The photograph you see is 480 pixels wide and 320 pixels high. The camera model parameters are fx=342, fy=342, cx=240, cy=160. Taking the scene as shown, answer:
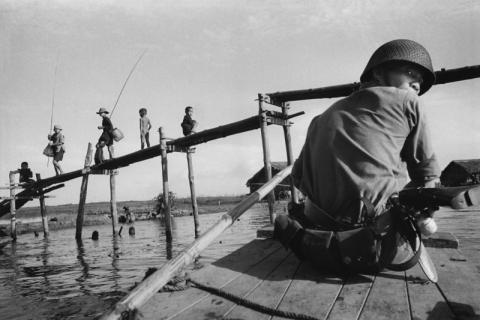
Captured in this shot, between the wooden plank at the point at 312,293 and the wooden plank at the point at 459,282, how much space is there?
481mm

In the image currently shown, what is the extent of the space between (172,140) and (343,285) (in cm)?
1100

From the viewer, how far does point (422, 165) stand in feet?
5.63

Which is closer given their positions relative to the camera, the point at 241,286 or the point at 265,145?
the point at 241,286

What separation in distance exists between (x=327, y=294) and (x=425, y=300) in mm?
415

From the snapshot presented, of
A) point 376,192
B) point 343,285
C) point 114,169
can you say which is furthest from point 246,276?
point 114,169

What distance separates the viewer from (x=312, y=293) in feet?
5.36

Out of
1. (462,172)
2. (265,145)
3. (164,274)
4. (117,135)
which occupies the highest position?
(117,135)

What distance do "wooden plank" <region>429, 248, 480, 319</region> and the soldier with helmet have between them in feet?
0.94

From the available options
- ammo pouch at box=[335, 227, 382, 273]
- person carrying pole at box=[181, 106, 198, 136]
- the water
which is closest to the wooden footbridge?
ammo pouch at box=[335, 227, 382, 273]

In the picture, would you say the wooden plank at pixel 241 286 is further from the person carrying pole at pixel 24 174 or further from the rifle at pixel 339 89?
the person carrying pole at pixel 24 174

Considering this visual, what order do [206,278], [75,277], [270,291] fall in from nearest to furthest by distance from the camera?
[270,291] < [206,278] < [75,277]

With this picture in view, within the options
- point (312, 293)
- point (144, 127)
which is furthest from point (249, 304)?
point (144, 127)

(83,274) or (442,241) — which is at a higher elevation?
(442,241)

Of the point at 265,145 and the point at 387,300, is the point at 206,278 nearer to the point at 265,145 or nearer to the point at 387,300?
the point at 387,300
